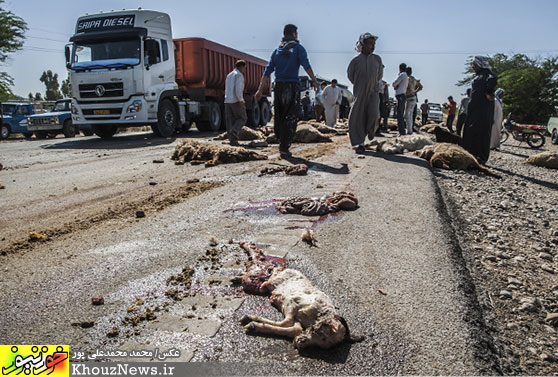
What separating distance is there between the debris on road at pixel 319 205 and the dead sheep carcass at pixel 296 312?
1.20 metres

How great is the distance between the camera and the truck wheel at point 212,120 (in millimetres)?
15172

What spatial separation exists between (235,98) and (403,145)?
3.67m

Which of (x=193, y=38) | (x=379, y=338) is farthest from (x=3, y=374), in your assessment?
(x=193, y=38)

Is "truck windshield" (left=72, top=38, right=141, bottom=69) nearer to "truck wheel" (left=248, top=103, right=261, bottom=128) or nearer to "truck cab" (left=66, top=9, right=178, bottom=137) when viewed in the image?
"truck cab" (left=66, top=9, right=178, bottom=137)

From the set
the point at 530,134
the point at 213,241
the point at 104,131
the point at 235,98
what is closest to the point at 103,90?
the point at 104,131

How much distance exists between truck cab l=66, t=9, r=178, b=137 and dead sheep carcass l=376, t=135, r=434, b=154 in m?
6.96

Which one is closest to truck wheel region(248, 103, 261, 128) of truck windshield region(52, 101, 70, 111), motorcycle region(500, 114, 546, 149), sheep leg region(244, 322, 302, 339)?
truck windshield region(52, 101, 70, 111)

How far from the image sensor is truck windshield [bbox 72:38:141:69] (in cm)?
1109

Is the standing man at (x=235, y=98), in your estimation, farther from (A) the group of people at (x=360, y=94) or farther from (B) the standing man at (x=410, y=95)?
(B) the standing man at (x=410, y=95)

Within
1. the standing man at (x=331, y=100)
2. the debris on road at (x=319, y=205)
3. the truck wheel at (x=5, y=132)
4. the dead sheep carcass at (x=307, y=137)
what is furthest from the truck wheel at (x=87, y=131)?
the debris on road at (x=319, y=205)

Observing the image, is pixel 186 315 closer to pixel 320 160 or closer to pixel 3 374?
pixel 3 374

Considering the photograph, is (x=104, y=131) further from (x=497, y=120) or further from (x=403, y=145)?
(x=497, y=120)

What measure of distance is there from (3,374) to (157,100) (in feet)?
36.1

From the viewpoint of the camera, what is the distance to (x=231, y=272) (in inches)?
89.3
